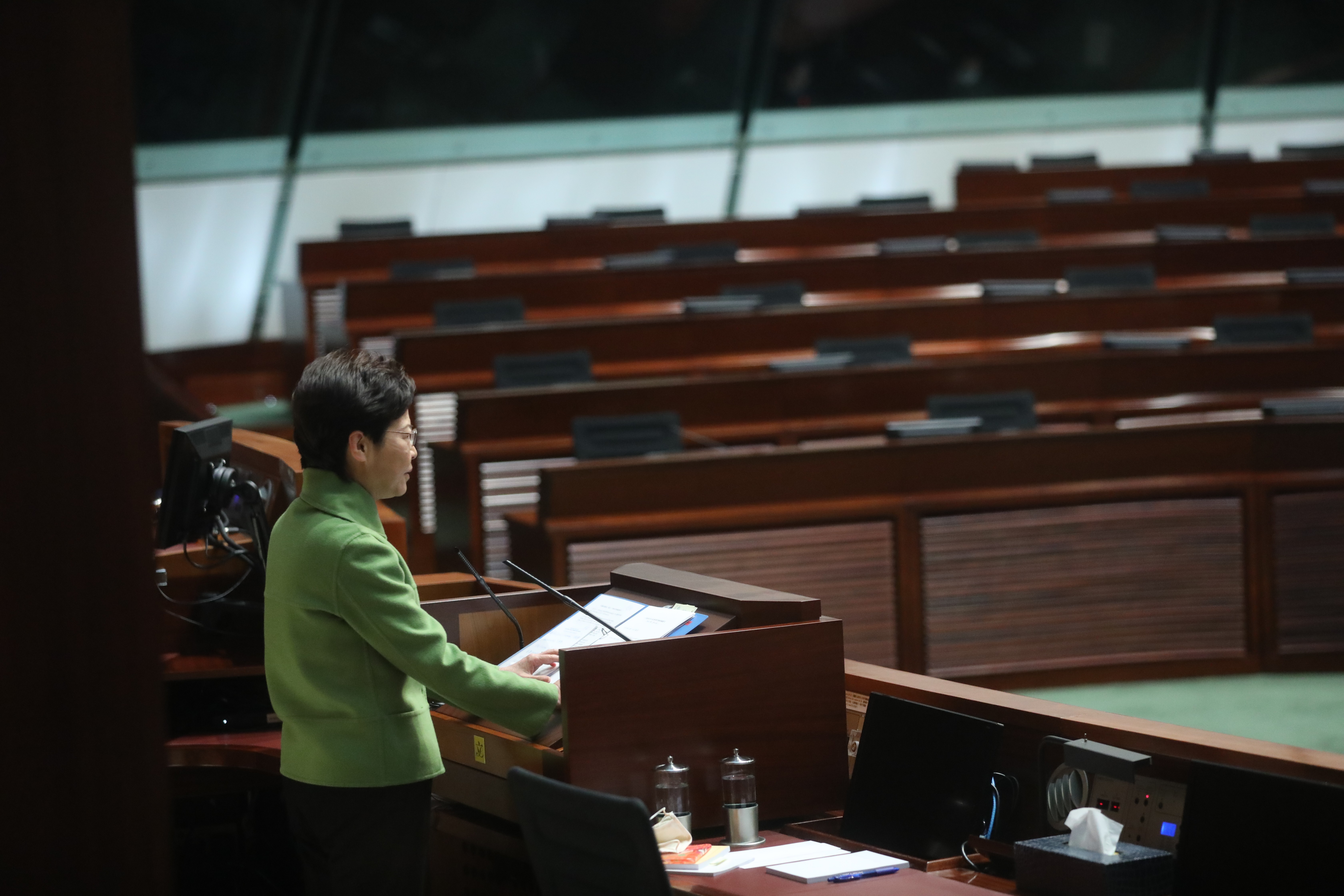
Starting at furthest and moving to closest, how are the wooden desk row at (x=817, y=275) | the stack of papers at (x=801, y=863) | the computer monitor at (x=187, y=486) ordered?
1. the wooden desk row at (x=817, y=275)
2. the computer monitor at (x=187, y=486)
3. the stack of papers at (x=801, y=863)

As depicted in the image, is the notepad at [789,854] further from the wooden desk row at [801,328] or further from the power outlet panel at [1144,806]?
the wooden desk row at [801,328]

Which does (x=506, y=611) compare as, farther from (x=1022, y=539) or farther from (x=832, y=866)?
(x=1022, y=539)

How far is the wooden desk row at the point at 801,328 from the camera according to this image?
16.6 feet

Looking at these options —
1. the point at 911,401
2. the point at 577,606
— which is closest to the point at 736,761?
the point at 577,606

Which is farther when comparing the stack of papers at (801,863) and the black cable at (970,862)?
the black cable at (970,862)

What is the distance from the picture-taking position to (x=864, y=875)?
1.63 meters

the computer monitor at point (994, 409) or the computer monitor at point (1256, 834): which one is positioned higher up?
the computer monitor at point (994, 409)

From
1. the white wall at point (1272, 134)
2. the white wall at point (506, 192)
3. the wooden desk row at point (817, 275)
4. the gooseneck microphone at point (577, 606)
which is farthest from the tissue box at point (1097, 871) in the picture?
the white wall at point (1272, 134)

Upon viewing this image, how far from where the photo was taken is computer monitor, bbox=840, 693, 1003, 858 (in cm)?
175

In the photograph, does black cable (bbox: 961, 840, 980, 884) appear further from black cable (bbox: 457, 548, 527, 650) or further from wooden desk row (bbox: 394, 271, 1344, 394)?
wooden desk row (bbox: 394, 271, 1344, 394)

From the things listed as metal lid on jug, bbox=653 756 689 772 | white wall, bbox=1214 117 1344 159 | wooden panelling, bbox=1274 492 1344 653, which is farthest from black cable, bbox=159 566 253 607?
white wall, bbox=1214 117 1344 159

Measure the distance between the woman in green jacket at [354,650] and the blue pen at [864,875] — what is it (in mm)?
454

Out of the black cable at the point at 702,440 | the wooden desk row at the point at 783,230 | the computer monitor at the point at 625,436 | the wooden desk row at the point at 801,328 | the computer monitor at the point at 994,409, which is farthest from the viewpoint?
the wooden desk row at the point at 783,230

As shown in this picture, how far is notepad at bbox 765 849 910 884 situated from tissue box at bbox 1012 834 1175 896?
155mm
